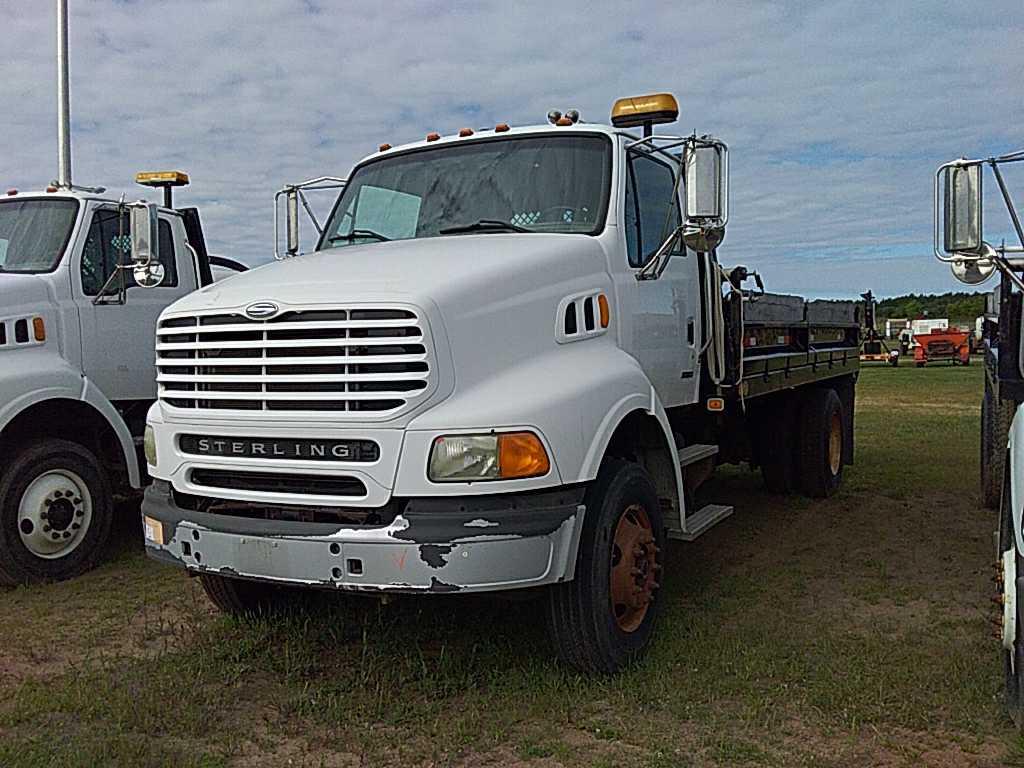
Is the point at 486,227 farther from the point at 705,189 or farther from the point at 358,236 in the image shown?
the point at 705,189

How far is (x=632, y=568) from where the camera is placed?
184 inches

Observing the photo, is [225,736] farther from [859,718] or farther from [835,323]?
[835,323]

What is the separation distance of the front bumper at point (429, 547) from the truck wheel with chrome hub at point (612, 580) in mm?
218

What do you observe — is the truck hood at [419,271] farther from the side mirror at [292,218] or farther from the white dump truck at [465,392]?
the side mirror at [292,218]

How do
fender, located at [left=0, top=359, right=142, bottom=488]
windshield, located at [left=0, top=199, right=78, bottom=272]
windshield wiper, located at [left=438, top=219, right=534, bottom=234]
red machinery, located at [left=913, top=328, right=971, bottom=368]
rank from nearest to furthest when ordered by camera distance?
1. windshield wiper, located at [left=438, top=219, right=534, bottom=234]
2. fender, located at [left=0, top=359, right=142, bottom=488]
3. windshield, located at [left=0, top=199, right=78, bottom=272]
4. red machinery, located at [left=913, top=328, right=971, bottom=368]

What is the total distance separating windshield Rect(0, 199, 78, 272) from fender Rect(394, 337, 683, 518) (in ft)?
13.2

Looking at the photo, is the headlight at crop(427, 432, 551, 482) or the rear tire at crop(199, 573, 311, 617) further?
the rear tire at crop(199, 573, 311, 617)

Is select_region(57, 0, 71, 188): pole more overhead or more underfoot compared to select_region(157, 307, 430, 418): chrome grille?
more overhead

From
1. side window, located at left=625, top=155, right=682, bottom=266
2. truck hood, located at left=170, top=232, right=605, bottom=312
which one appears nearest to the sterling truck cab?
truck hood, located at left=170, top=232, right=605, bottom=312

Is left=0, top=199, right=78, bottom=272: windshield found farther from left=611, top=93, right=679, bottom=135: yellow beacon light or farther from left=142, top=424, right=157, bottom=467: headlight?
left=611, top=93, right=679, bottom=135: yellow beacon light

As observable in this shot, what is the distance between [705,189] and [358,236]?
1899 millimetres

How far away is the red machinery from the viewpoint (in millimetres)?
37312

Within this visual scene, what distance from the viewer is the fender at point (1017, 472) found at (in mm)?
3617

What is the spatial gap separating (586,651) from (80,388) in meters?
4.01
